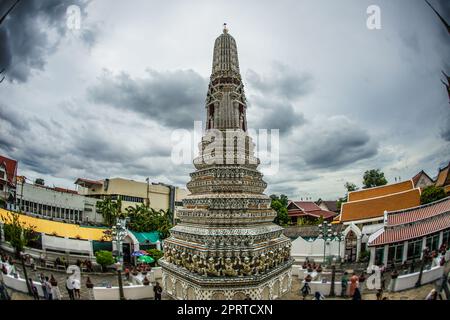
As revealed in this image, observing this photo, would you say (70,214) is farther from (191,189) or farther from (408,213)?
(408,213)

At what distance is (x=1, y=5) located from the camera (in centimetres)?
365

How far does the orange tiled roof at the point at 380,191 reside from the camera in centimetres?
375

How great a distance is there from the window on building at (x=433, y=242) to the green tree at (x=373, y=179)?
102cm

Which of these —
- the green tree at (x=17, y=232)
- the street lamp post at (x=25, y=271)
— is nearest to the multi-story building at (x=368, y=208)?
the street lamp post at (x=25, y=271)

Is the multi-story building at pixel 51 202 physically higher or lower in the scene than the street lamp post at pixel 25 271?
higher

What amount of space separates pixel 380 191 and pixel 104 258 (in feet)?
17.6

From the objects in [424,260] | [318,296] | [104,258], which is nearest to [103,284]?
[104,258]

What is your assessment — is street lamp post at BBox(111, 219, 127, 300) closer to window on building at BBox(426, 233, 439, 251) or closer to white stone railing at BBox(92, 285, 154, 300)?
white stone railing at BBox(92, 285, 154, 300)

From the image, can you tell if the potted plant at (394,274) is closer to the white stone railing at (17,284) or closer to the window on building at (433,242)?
the window on building at (433,242)

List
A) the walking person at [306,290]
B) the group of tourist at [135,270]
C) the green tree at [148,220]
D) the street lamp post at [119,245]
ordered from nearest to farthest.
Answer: the street lamp post at [119,245], the walking person at [306,290], the group of tourist at [135,270], the green tree at [148,220]

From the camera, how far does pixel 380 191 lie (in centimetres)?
389

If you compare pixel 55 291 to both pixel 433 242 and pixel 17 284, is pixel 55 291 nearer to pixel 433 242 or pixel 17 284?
pixel 17 284
